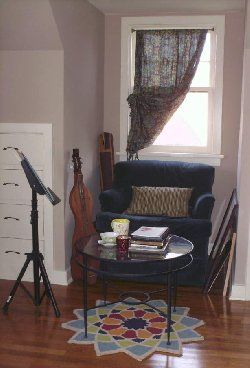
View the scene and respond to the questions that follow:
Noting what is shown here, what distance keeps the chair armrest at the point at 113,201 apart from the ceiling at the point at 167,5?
5.82 feet

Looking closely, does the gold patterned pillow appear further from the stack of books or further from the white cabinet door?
the stack of books

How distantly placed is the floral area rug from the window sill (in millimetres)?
1875

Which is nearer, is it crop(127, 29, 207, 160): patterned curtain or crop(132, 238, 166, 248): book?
crop(132, 238, 166, 248): book

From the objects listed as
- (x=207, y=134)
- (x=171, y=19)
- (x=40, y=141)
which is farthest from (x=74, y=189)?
(x=171, y=19)

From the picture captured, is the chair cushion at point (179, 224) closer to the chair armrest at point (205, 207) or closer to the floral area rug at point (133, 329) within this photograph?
the chair armrest at point (205, 207)

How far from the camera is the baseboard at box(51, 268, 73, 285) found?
4281mm

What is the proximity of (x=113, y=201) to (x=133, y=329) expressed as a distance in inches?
58.0

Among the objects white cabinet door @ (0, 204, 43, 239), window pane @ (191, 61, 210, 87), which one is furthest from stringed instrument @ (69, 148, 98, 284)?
window pane @ (191, 61, 210, 87)

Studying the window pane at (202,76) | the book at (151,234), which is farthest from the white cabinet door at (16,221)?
the window pane at (202,76)

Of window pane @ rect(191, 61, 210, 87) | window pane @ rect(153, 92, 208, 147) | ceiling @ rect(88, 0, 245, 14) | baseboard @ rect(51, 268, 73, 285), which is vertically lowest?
baseboard @ rect(51, 268, 73, 285)

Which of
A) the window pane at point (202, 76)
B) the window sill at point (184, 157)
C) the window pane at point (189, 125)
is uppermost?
the window pane at point (202, 76)

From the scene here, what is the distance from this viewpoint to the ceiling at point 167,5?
15.2ft

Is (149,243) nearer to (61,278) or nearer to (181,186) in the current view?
(61,278)

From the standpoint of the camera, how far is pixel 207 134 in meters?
5.30
